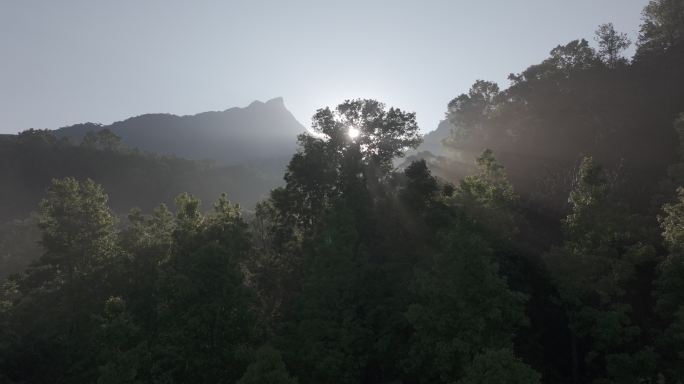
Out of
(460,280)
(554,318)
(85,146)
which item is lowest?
(554,318)

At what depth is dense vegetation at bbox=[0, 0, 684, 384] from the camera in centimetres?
2297

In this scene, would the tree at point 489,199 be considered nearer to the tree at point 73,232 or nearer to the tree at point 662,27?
the tree at point 73,232

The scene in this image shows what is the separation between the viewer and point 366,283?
3019 centimetres

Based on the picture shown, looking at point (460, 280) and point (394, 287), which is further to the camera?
point (394, 287)

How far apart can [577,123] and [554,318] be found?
35305mm

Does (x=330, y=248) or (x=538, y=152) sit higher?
(x=538, y=152)

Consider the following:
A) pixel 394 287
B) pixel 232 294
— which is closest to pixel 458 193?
pixel 394 287

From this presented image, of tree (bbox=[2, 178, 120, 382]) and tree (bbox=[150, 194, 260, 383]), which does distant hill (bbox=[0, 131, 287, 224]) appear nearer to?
tree (bbox=[2, 178, 120, 382])

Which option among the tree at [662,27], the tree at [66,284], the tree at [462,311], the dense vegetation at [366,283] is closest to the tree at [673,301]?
the dense vegetation at [366,283]

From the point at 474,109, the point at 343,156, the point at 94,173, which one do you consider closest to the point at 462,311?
the point at 343,156

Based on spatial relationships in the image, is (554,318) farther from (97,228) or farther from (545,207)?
(97,228)

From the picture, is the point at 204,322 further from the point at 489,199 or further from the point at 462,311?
the point at 489,199

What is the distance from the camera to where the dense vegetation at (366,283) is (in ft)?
75.4

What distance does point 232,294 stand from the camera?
24172 millimetres
